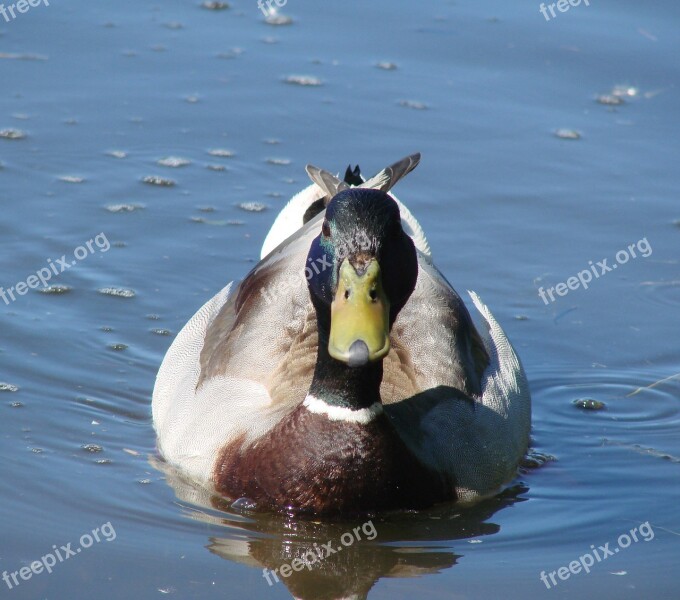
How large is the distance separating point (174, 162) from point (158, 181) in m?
0.30

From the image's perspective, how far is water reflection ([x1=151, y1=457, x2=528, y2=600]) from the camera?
6223mm

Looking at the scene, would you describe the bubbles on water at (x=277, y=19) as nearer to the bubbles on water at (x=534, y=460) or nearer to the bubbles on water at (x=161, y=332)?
the bubbles on water at (x=161, y=332)

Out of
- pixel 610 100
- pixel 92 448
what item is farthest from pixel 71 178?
pixel 610 100

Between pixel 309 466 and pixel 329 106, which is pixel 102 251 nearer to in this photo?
pixel 329 106

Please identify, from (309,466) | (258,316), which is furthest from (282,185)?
(309,466)

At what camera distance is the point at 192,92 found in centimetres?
1142

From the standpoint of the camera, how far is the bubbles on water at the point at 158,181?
10250 millimetres

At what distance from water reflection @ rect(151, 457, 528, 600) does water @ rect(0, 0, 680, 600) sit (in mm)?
14

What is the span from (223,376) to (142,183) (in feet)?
11.2

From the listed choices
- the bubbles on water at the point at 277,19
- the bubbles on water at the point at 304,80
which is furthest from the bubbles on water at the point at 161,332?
the bubbles on water at the point at 277,19

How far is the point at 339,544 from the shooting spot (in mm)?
6418
